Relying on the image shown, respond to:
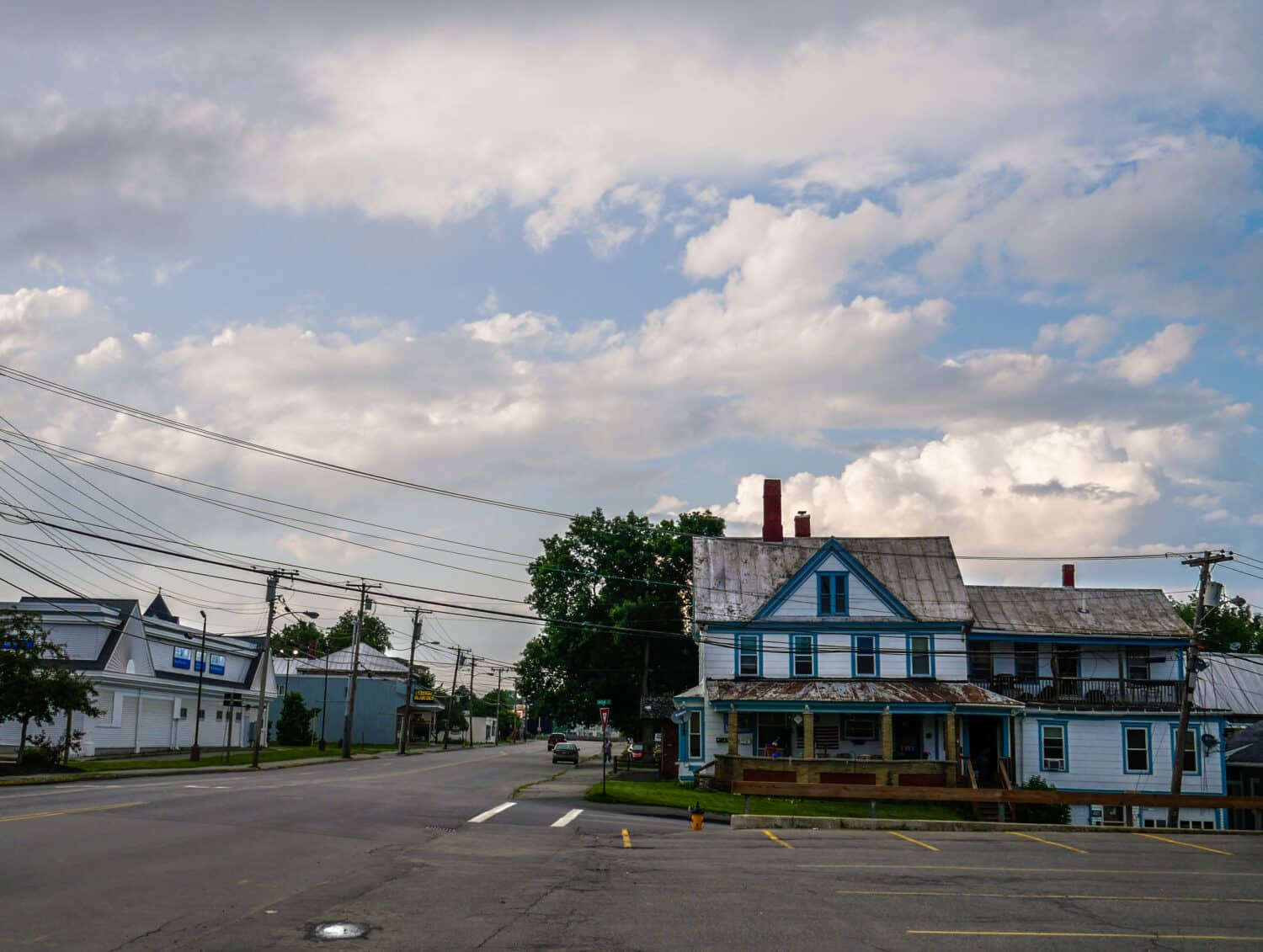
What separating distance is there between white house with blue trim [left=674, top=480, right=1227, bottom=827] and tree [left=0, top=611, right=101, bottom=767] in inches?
900

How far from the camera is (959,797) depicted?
31375 mm

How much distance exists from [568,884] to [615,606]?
44.0 metres

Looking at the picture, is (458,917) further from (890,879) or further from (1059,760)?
(1059,760)

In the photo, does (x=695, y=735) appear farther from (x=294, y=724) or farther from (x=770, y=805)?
(x=294, y=724)

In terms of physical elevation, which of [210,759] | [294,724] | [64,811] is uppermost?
[64,811]

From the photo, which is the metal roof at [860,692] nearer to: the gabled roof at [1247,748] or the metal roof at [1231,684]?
the gabled roof at [1247,748]

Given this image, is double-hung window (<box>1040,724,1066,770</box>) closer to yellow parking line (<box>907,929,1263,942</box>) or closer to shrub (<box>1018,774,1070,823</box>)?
shrub (<box>1018,774,1070,823</box>)

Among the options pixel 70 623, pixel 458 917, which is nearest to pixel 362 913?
pixel 458 917

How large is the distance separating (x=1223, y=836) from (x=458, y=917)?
2339 centimetres

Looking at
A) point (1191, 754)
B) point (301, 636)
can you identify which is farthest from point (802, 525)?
point (301, 636)

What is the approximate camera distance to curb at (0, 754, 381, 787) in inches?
1384

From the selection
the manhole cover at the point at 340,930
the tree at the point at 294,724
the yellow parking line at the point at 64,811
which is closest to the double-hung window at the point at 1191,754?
the yellow parking line at the point at 64,811

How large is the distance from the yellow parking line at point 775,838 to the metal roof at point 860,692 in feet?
52.2

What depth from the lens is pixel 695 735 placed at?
47.1 m
